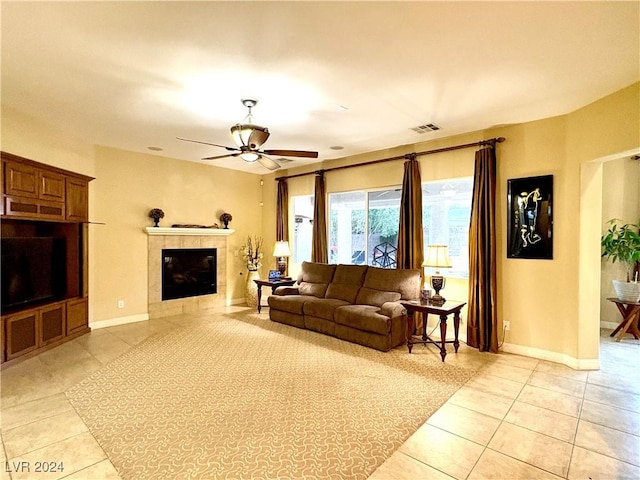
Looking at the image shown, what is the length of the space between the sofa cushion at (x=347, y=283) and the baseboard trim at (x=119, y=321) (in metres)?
3.33

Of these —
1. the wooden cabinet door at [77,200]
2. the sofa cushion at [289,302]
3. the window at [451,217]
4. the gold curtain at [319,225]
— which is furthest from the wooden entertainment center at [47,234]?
the window at [451,217]

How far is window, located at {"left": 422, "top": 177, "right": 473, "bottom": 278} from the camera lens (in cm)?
483

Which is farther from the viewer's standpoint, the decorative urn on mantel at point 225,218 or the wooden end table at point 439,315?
the decorative urn on mantel at point 225,218

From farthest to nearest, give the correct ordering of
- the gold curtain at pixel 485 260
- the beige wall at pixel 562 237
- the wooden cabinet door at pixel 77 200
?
1. the wooden cabinet door at pixel 77 200
2. the gold curtain at pixel 485 260
3. the beige wall at pixel 562 237

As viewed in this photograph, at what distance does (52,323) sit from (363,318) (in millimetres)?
4139

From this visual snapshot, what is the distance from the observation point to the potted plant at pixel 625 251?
185 inches

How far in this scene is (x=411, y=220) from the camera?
5082mm

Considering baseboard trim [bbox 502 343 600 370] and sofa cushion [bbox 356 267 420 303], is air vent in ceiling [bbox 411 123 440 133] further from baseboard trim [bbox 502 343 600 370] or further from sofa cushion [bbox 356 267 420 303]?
baseboard trim [bbox 502 343 600 370]

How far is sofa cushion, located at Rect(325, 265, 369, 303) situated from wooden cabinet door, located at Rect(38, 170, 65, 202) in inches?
162

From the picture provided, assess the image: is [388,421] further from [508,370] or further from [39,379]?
[39,379]

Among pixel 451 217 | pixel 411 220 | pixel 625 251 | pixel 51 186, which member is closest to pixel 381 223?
pixel 411 220

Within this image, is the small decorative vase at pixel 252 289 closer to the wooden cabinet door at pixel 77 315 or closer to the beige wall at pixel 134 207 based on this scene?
the beige wall at pixel 134 207

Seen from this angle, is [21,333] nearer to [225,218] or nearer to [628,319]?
[225,218]

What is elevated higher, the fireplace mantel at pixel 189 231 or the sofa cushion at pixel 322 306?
the fireplace mantel at pixel 189 231
